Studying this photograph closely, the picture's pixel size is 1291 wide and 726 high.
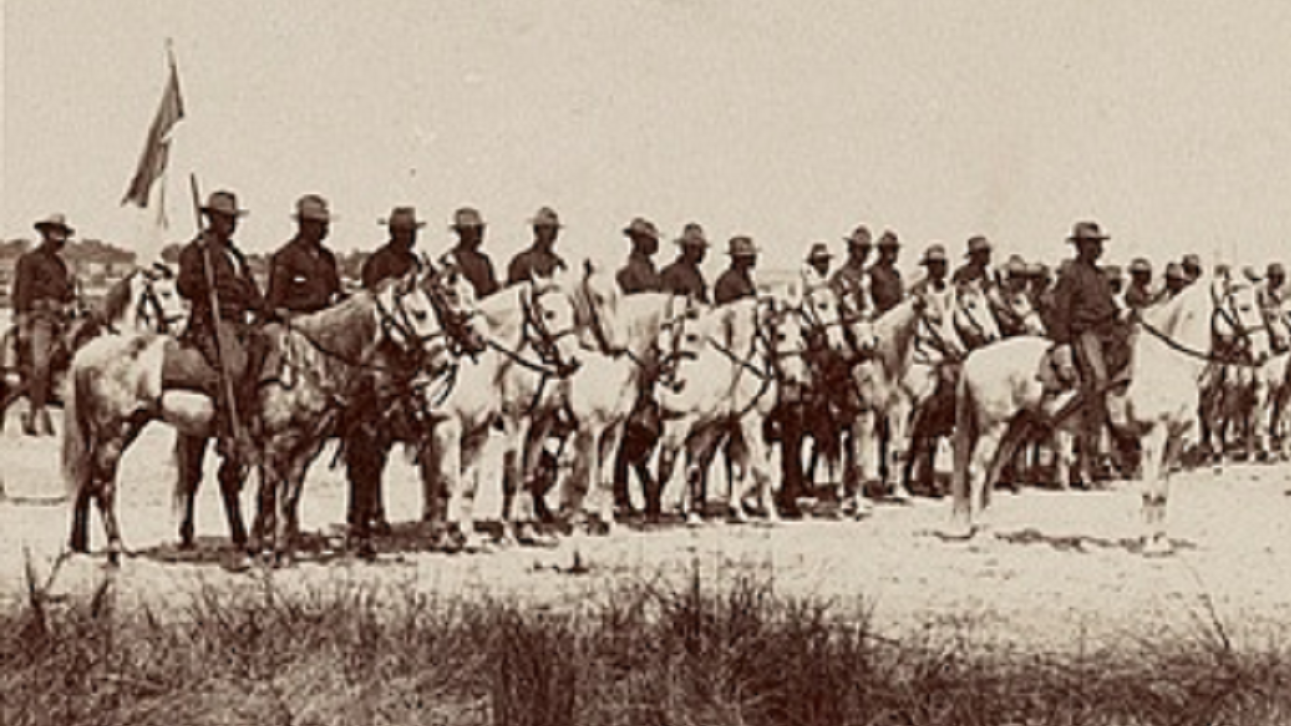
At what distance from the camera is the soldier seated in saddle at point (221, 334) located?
1375cm

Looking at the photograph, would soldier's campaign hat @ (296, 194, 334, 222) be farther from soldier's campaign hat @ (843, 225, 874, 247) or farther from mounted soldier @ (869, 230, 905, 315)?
mounted soldier @ (869, 230, 905, 315)

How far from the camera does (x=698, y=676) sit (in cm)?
868

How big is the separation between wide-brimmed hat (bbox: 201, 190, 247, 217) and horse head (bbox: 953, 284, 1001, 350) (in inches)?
381

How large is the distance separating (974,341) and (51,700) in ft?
48.4

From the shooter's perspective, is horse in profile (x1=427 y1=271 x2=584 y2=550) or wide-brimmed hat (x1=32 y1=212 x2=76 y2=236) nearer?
horse in profile (x1=427 y1=271 x2=584 y2=550)

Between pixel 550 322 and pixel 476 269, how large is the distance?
153cm

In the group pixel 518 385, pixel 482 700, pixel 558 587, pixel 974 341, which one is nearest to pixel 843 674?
pixel 482 700

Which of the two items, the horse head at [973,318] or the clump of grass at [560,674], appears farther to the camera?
the horse head at [973,318]

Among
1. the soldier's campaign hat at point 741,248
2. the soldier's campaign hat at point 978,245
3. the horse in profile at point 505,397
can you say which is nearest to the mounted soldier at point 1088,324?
the soldier's campaign hat at point 741,248

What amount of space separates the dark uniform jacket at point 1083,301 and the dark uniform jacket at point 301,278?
21.0 feet

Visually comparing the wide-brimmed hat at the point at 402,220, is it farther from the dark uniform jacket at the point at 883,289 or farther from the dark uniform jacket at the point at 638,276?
the dark uniform jacket at the point at 883,289

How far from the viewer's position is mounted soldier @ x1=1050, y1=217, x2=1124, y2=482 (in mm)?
16312

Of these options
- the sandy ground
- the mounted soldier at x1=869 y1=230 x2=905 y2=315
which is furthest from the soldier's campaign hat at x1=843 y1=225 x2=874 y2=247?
the sandy ground

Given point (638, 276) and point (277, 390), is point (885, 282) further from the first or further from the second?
point (277, 390)
